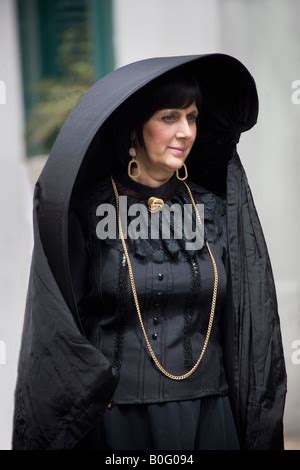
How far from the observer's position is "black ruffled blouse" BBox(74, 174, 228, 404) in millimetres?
3318

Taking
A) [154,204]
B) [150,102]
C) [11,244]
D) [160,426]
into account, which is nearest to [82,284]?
[154,204]

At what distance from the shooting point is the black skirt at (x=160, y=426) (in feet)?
11.0

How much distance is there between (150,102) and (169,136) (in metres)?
0.13

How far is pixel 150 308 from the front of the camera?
11.0 feet

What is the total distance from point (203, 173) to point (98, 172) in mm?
397

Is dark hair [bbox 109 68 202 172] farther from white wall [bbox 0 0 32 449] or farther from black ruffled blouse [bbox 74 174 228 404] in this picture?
white wall [bbox 0 0 32 449]

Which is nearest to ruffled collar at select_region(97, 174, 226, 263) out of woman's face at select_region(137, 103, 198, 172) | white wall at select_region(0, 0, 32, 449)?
woman's face at select_region(137, 103, 198, 172)

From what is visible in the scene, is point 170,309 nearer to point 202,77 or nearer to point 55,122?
point 202,77

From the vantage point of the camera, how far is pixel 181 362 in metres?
3.36

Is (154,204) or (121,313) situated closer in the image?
(121,313)

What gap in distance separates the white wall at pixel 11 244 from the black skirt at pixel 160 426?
1.76 meters

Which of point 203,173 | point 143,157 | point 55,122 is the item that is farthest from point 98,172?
point 55,122

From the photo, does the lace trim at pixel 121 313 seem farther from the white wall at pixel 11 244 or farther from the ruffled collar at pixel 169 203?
the white wall at pixel 11 244

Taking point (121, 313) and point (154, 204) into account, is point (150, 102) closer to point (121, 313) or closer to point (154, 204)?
point (154, 204)
